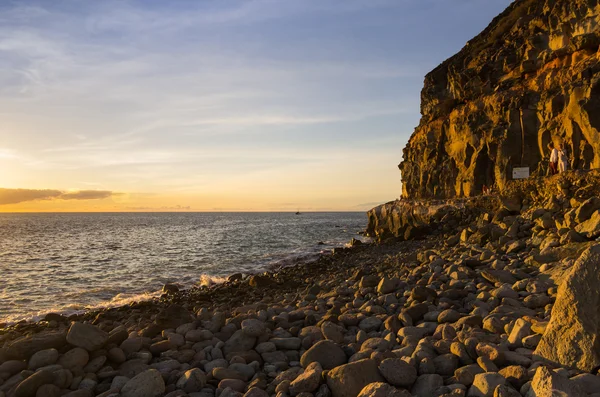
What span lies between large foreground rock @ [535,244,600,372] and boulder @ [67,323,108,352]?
5545 millimetres

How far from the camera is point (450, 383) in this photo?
411 cm

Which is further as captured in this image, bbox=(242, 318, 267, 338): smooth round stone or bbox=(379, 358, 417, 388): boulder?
bbox=(242, 318, 267, 338): smooth round stone

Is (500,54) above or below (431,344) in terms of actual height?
Result: above

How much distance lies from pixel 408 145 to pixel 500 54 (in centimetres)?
1646

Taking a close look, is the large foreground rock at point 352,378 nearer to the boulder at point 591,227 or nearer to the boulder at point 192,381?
the boulder at point 192,381

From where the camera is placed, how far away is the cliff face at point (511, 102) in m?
23.1

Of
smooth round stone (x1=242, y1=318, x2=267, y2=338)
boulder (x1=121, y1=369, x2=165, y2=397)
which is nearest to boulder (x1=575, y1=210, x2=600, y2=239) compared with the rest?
smooth round stone (x1=242, y1=318, x2=267, y2=338)

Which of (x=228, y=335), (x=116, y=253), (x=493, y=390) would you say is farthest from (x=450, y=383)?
(x=116, y=253)

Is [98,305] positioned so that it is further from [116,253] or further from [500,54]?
[500,54]

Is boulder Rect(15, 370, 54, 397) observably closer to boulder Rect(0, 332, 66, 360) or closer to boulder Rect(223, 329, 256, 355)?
boulder Rect(0, 332, 66, 360)

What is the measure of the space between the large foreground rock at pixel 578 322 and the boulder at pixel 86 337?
5.54 meters

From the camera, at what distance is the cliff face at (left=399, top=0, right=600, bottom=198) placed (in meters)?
23.1

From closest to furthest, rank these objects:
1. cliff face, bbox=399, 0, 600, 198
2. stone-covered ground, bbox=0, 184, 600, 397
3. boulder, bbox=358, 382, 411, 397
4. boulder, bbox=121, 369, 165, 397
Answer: boulder, bbox=358, 382, 411, 397 < stone-covered ground, bbox=0, 184, 600, 397 < boulder, bbox=121, 369, 165, 397 < cliff face, bbox=399, 0, 600, 198

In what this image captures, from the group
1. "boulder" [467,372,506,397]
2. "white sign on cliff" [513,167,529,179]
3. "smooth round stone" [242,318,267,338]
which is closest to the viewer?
"boulder" [467,372,506,397]
